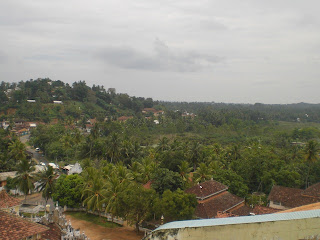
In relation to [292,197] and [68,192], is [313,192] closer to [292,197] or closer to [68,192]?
[292,197]

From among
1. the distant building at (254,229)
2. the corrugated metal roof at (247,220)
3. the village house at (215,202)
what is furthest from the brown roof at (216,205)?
the distant building at (254,229)

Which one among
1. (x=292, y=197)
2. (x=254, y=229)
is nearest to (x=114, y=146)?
(x=292, y=197)

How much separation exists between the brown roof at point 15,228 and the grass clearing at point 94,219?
13.8m

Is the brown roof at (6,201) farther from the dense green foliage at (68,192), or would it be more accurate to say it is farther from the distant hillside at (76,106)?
the distant hillside at (76,106)

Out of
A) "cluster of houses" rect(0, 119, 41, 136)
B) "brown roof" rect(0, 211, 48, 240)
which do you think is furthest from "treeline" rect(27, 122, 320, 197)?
"brown roof" rect(0, 211, 48, 240)

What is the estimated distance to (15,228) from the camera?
540 inches

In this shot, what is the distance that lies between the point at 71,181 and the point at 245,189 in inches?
785

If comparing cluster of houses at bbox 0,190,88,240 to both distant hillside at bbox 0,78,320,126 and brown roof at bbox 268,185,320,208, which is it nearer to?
brown roof at bbox 268,185,320,208

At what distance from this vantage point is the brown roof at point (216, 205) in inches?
972

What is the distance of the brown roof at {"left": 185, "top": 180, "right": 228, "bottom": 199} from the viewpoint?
26480 mm

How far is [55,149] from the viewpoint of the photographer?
5694 centimetres

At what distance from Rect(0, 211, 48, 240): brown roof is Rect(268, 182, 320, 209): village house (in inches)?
918

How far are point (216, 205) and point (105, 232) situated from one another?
10706 millimetres

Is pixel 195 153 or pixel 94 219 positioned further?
pixel 195 153
